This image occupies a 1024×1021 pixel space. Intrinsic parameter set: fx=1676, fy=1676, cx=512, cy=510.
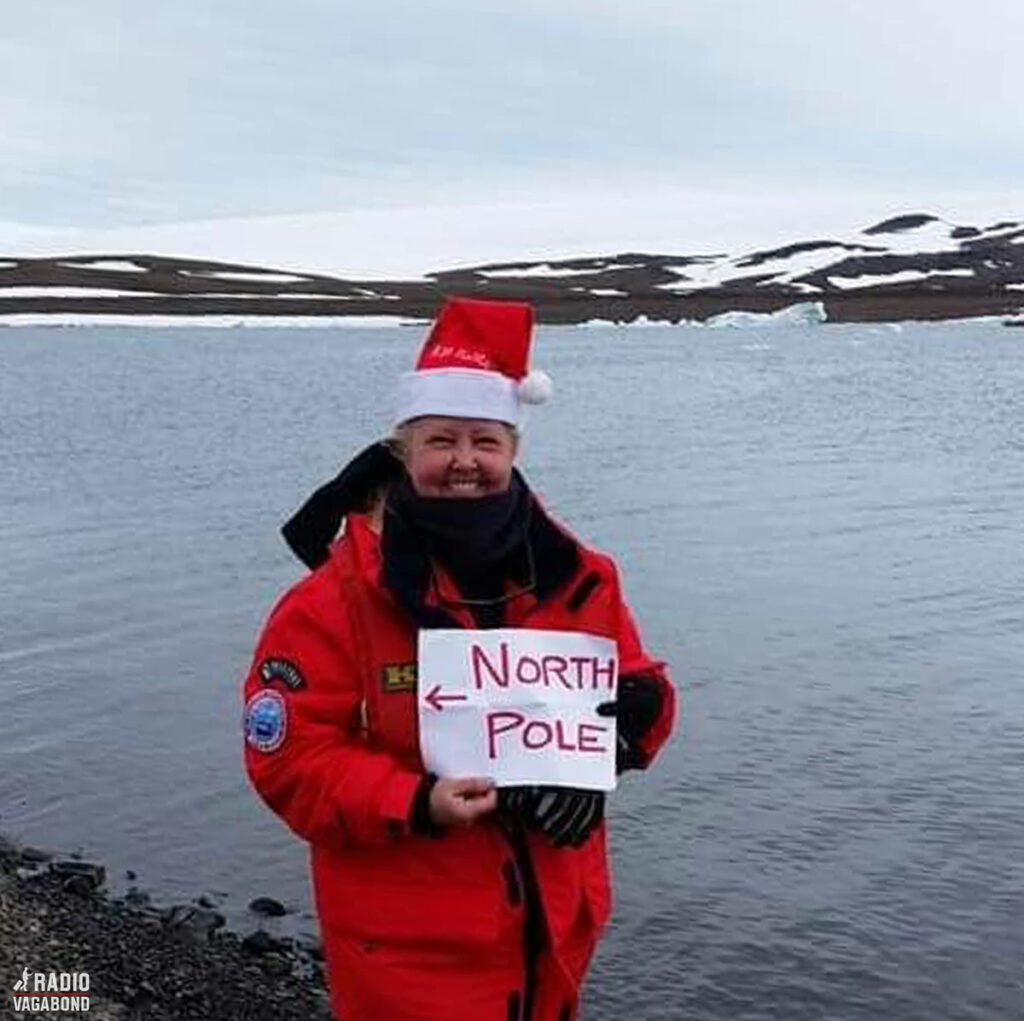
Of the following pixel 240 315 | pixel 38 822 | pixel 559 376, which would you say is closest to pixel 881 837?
pixel 38 822

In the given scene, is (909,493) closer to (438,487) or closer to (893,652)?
(893,652)

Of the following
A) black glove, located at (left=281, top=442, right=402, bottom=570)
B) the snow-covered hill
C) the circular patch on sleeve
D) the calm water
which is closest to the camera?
the circular patch on sleeve

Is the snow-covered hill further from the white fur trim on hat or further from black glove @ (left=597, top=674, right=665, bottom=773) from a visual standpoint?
black glove @ (left=597, top=674, right=665, bottom=773)

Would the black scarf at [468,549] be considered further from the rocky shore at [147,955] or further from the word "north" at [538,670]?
the rocky shore at [147,955]

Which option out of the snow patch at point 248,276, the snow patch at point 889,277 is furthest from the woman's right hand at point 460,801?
the snow patch at point 248,276

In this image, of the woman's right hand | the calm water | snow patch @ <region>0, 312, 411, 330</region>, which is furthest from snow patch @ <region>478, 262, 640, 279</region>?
the woman's right hand

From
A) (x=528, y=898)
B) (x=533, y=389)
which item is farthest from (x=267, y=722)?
(x=533, y=389)
